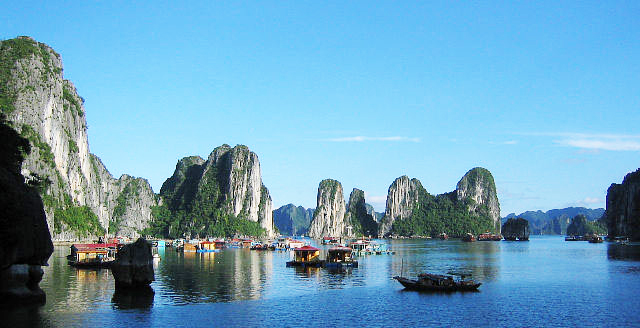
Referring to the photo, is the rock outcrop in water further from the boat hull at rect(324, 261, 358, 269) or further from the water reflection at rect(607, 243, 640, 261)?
the water reflection at rect(607, 243, 640, 261)

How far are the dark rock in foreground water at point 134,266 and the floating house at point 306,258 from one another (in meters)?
39.6

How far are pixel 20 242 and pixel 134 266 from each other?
43.9ft

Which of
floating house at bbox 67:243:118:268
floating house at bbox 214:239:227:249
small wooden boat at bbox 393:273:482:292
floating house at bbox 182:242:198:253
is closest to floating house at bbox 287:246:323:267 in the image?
floating house at bbox 67:243:118:268

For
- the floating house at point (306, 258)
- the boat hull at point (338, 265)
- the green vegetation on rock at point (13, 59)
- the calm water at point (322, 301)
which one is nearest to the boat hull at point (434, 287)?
the calm water at point (322, 301)

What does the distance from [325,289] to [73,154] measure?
444 ft

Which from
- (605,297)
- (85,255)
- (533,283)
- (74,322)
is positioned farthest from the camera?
(85,255)

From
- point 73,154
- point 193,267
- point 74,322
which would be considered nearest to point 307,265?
point 193,267

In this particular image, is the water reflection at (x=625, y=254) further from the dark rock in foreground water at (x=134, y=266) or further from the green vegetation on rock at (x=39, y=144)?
the green vegetation on rock at (x=39, y=144)

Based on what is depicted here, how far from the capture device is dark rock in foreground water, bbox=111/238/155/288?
204 ft

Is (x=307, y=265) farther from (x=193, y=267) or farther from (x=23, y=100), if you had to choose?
(x=23, y=100)

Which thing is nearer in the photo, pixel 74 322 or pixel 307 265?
pixel 74 322

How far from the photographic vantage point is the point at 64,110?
605 ft

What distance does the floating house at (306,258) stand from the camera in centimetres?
10000

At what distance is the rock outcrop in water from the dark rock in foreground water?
8.60 metres
